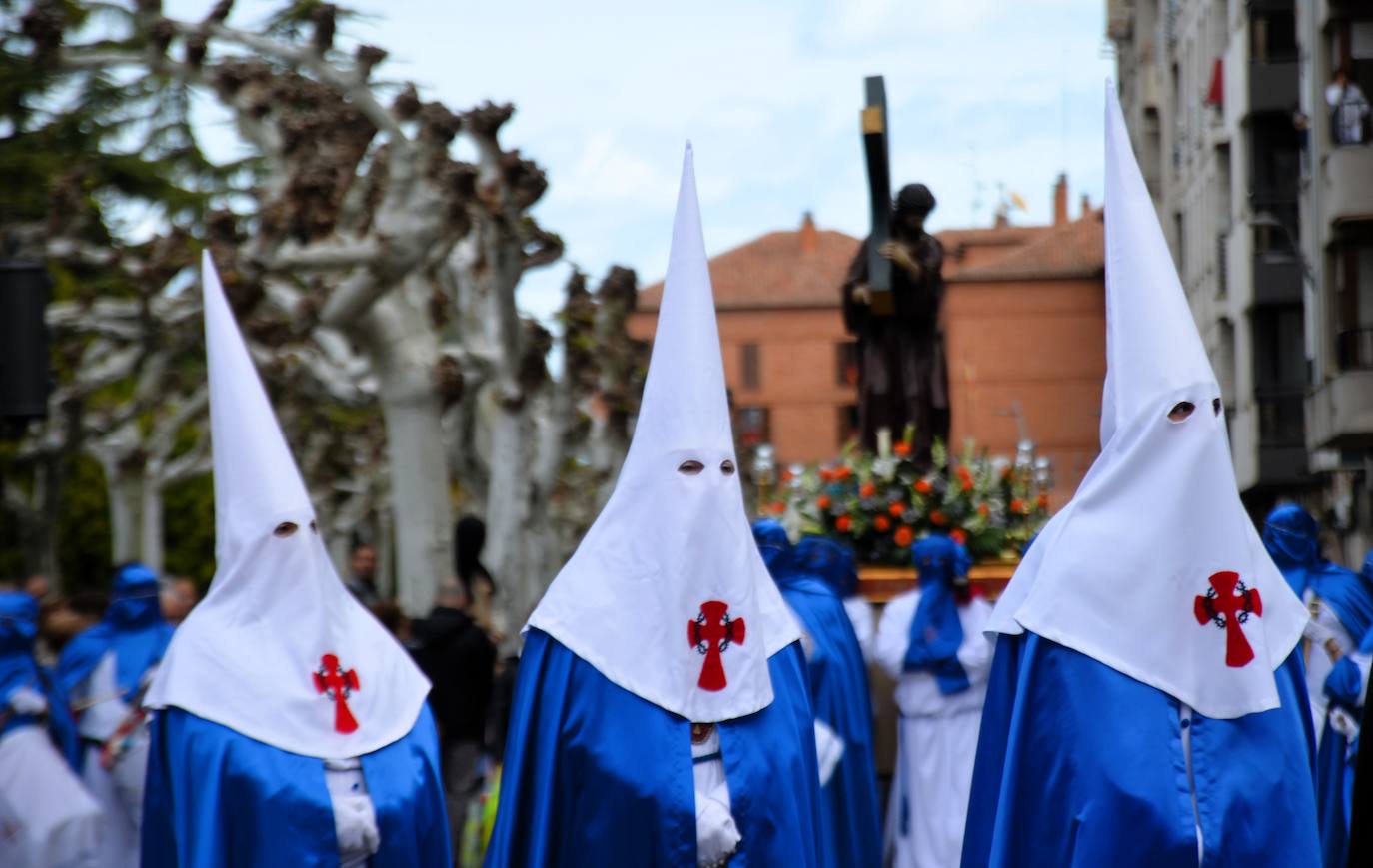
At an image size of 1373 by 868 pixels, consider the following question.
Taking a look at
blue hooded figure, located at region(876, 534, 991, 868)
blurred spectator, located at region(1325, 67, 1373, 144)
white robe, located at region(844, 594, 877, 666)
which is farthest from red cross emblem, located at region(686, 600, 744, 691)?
blurred spectator, located at region(1325, 67, 1373, 144)

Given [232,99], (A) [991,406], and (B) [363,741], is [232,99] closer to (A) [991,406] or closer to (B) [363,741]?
(B) [363,741]

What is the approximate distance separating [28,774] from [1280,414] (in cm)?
3767

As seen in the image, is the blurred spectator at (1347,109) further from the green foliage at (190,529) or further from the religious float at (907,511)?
the green foliage at (190,529)

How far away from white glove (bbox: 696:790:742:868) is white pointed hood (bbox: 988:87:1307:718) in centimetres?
117

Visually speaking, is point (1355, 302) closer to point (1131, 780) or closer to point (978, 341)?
point (1131, 780)

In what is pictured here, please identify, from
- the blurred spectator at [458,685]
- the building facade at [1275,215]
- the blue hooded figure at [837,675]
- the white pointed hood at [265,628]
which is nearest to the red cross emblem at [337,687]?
the white pointed hood at [265,628]

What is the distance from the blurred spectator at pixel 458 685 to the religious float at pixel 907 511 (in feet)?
8.74

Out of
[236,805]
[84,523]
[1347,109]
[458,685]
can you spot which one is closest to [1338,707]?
[458,685]

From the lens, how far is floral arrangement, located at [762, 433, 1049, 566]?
45.2 ft

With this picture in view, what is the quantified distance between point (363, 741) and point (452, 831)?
179 inches

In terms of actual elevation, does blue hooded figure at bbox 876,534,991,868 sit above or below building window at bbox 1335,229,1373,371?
below

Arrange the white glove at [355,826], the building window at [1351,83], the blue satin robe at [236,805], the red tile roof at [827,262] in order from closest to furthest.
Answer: the blue satin robe at [236,805] → the white glove at [355,826] → the building window at [1351,83] → the red tile roof at [827,262]

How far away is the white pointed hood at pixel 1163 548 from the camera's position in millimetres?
6246

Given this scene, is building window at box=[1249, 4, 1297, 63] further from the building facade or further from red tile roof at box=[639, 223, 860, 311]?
red tile roof at box=[639, 223, 860, 311]
